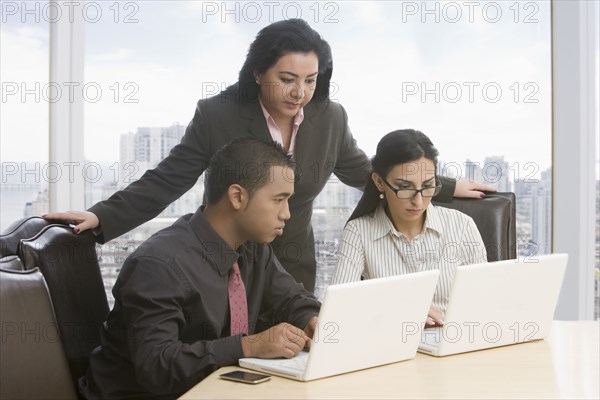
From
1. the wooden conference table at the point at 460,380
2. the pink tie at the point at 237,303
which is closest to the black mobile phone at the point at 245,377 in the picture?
the wooden conference table at the point at 460,380

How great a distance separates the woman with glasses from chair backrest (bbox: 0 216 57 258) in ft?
2.84

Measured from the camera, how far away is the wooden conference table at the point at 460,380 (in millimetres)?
1438

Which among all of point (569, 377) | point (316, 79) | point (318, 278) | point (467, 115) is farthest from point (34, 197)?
point (569, 377)

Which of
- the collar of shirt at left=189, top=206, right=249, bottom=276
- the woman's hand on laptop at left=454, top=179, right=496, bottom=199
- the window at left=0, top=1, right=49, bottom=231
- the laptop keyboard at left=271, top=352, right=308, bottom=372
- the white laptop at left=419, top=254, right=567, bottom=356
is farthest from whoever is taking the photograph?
the window at left=0, top=1, right=49, bottom=231

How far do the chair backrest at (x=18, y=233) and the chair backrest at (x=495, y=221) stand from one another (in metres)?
1.25

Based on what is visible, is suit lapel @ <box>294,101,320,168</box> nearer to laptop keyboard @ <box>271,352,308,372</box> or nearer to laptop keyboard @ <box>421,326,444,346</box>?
laptop keyboard @ <box>421,326,444,346</box>

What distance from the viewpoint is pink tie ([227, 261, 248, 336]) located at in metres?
1.94

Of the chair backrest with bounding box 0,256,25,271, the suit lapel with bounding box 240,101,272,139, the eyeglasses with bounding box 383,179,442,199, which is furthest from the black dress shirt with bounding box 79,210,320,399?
the suit lapel with bounding box 240,101,272,139

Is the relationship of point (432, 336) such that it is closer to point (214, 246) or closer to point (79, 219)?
point (214, 246)

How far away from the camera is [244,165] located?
2025mm

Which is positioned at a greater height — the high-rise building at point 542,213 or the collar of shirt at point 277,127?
the collar of shirt at point 277,127

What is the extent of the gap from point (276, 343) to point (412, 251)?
87 cm
